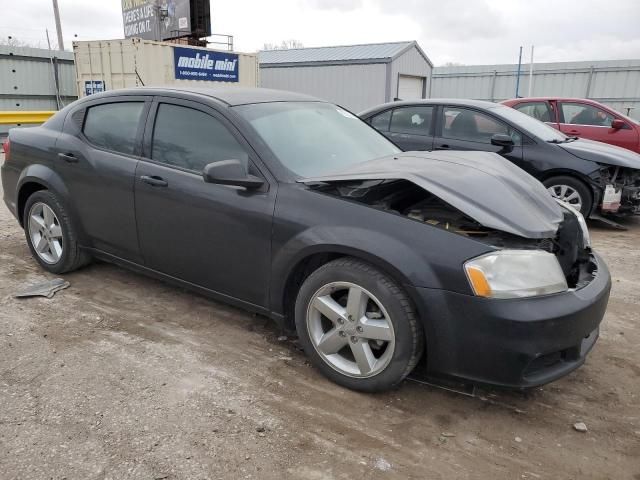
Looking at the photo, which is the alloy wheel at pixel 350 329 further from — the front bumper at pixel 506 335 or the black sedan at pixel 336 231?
the front bumper at pixel 506 335

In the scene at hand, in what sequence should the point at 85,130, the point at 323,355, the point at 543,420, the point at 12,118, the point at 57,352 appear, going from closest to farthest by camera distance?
the point at 543,420
the point at 323,355
the point at 57,352
the point at 85,130
the point at 12,118

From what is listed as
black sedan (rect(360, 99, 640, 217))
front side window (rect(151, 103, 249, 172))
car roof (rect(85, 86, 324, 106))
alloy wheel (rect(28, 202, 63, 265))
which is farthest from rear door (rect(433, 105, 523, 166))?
alloy wheel (rect(28, 202, 63, 265))

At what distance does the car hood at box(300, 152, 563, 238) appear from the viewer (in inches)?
99.6

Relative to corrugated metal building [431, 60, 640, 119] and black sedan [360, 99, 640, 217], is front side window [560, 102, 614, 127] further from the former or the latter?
corrugated metal building [431, 60, 640, 119]

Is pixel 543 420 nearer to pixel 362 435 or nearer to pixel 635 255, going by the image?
pixel 362 435

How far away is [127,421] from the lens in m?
2.49

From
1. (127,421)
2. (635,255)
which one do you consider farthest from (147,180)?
(635,255)

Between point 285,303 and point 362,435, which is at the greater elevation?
point 285,303

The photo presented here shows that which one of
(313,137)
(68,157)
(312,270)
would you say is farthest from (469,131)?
(68,157)

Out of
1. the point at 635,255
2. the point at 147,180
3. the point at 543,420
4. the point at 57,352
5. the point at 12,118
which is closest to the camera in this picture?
the point at 543,420

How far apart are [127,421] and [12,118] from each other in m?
13.4

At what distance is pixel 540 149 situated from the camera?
6.43 m

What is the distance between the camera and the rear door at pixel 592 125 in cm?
852

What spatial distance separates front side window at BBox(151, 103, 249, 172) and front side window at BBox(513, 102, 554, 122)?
6993mm
